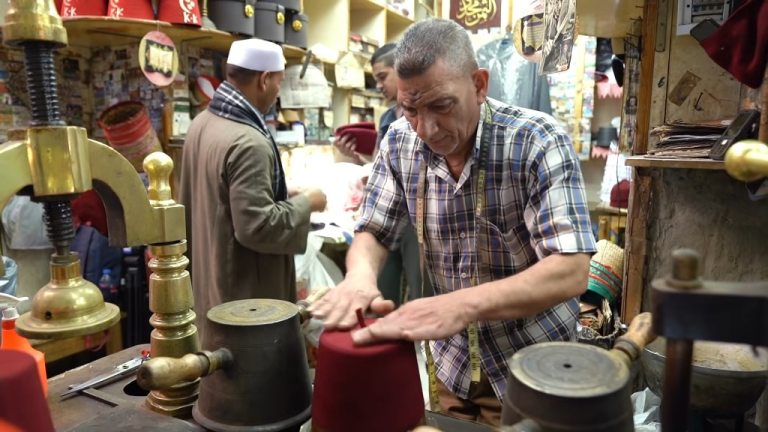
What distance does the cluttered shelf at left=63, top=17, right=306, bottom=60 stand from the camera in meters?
2.72

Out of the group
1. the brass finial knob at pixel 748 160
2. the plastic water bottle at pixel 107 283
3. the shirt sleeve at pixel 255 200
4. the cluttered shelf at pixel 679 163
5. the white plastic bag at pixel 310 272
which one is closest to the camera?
the brass finial knob at pixel 748 160

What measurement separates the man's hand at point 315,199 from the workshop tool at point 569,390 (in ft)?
6.54

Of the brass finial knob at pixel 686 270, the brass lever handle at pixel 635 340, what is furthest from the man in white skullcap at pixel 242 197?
the brass finial knob at pixel 686 270

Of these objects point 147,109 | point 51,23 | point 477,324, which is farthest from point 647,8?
point 147,109

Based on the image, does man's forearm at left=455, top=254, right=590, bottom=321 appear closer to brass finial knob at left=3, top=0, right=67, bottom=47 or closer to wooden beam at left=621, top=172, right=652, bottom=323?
brass finial knob at left=3, top=0, right=67, bottom=47

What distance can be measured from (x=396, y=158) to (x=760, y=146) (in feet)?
3.69

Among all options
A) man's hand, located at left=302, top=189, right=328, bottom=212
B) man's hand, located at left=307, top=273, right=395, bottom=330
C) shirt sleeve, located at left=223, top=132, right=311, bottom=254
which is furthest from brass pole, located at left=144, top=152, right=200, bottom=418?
man's hand, located at left=302, top=189, right=328, bottom=212

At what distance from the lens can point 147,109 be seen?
3.19 metres

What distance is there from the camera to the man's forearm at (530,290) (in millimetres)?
1112

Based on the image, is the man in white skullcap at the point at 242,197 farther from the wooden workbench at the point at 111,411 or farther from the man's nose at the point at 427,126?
the man's nose at the point at 427,126

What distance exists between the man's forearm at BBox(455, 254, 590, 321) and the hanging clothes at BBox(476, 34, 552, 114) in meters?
3.35

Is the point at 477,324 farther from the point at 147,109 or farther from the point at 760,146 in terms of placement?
the point at 147,109

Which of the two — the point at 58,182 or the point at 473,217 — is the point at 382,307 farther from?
the point at 58,182

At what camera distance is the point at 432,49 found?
131 centimetres
